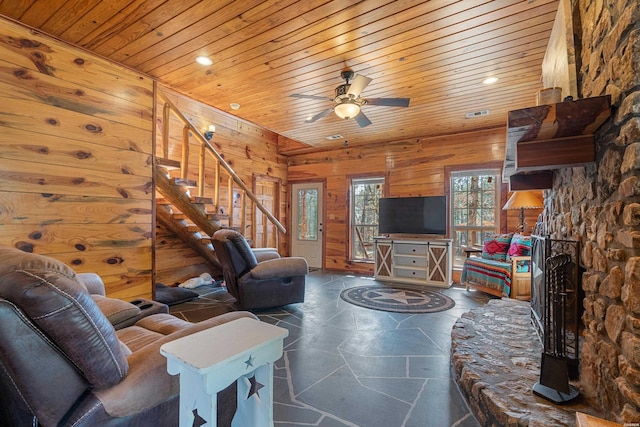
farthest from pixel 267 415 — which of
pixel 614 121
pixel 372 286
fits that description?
pixel 372 286

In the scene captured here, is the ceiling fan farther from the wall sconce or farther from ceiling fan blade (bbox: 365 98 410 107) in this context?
the wall sconce

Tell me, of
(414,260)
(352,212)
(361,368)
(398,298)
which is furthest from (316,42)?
(352,212)

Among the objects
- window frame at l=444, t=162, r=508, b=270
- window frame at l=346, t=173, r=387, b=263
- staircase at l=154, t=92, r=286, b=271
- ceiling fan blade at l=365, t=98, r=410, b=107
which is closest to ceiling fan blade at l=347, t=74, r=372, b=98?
ceiling fan blade at l=365, t=98, r=410, b=107

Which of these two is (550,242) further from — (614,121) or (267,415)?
(267,415)

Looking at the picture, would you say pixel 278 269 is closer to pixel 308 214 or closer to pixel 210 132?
pixel 210 132

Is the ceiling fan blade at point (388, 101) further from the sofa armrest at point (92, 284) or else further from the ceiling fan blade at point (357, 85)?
the sofa armrest at point (92, 284)

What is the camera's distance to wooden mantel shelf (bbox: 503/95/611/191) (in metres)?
1.39

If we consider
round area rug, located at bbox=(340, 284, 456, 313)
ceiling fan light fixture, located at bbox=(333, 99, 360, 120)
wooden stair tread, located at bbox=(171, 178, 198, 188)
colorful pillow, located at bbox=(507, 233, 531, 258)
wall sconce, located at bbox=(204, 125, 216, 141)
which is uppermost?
wall sconce, located at bbox=(204, 125, 216, 141)

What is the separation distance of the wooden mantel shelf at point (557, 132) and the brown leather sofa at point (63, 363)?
1776 mm

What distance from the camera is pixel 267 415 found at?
1.11 m

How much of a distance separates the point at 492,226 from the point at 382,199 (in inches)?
79.0

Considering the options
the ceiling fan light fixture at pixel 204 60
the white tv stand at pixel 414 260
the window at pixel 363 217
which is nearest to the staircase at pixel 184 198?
the ceiling fan light fixture at pixel 204 60

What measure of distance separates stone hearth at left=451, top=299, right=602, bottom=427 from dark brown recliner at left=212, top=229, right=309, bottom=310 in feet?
6.62

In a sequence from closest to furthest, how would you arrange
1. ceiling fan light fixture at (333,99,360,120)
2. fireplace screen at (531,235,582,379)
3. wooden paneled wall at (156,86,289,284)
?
fireplace screen at (531,235,582,379) → ceiling fan light fixture at (333,99,360,120) → wooden paneled wall at (156,86,289,284)
